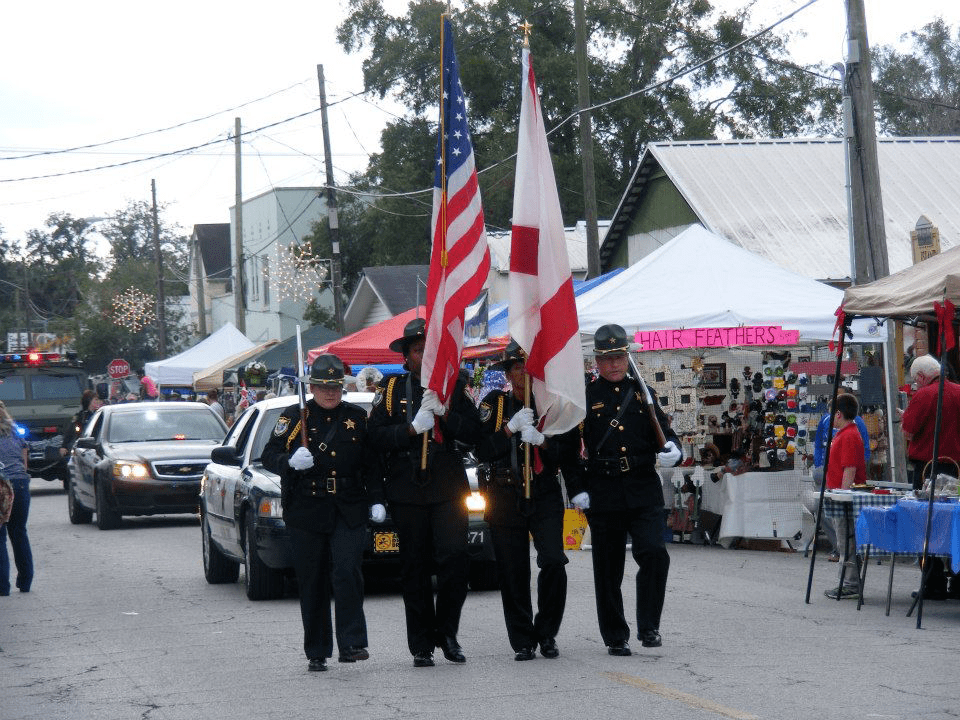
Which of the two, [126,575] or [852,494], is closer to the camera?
[852,494]

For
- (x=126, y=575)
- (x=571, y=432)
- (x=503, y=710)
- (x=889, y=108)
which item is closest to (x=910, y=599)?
(x=571, y=432)

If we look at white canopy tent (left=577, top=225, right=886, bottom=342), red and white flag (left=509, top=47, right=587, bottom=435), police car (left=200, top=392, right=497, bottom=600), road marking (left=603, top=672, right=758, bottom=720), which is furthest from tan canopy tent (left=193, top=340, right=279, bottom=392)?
road marking (left=603, top=672, right=758, bottom=720)

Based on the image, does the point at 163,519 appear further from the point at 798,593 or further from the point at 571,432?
the point at 571,432

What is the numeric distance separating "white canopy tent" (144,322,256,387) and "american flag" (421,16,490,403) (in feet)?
111

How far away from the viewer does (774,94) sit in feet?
165

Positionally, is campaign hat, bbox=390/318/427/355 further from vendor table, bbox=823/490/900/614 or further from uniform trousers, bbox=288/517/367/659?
vendor table, bbox=823/490/900/614

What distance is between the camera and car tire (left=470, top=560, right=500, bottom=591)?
1259 cm

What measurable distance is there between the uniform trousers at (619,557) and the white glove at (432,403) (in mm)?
1175

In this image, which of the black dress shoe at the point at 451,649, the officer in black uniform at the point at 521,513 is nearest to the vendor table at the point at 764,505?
the officer in black uniform at the point at 521,513

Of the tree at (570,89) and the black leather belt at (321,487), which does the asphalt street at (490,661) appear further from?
the tree at (570,89)

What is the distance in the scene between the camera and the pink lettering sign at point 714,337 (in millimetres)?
16188

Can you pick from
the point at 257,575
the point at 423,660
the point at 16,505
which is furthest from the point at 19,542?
the point at 423,660

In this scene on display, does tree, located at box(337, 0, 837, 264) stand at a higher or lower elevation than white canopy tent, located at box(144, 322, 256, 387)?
higher

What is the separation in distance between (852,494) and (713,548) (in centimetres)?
524
